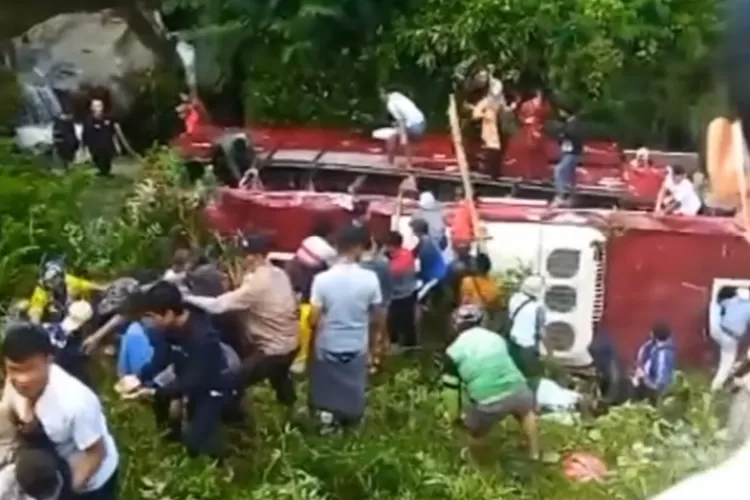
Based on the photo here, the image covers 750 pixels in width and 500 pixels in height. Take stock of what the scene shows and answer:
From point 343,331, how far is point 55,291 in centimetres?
25

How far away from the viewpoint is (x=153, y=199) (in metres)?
1.20

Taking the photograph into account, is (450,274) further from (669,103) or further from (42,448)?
(42,448)

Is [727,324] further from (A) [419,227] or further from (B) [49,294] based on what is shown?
(B) [49,294]

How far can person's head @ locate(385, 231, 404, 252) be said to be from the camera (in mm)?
1232

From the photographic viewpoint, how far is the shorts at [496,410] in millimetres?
1233

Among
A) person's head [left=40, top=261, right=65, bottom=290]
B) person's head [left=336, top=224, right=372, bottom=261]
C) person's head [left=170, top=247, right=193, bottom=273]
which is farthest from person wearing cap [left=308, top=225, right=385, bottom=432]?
person's head [left=40, top=261, right=65, bottom=290]

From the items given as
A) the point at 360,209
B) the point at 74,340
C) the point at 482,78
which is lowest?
the point at 74,340

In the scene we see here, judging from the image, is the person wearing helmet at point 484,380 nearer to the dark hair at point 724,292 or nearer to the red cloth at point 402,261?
the red cloth at point 402,261

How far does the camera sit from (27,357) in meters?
1.17

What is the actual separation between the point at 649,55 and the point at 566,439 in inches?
13.5

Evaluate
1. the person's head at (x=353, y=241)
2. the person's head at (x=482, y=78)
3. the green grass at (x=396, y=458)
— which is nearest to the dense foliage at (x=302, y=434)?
the green grass at (x=396, y=458)

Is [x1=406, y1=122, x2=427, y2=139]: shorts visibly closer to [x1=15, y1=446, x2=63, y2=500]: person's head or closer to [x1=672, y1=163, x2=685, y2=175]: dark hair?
[x1=672, y1=163, x2=685, y2=175]: dark hair

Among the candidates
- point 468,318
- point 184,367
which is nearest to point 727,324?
point 468,318

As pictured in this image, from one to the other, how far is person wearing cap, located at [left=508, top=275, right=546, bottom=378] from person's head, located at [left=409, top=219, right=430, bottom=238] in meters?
0.10
